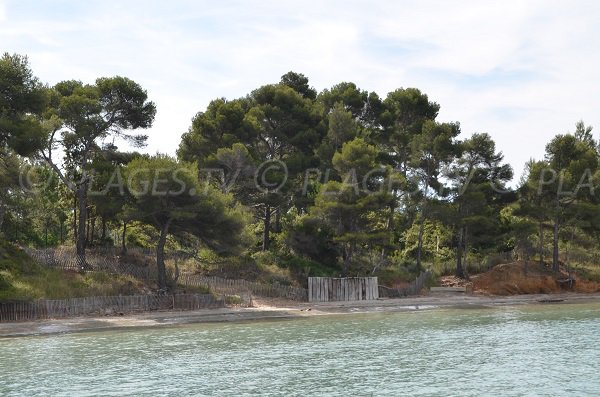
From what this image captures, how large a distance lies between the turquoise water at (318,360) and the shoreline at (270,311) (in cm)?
130

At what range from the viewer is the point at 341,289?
41.6m

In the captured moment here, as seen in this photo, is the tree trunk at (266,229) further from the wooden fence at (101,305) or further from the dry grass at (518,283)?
the dry grass at (518,283)

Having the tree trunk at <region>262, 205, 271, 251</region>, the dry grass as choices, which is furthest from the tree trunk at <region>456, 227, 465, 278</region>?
the tree trunk at <region>262, 205, 271, 251</region>

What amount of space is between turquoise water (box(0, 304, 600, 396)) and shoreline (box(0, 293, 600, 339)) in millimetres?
1303

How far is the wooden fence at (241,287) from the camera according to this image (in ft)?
131

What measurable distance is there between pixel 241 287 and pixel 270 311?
4.12m

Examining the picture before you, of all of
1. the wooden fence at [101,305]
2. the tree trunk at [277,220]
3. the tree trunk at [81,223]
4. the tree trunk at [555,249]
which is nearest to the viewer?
the wooden fence at [101,305]

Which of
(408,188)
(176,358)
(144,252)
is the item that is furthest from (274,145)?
(176,358)

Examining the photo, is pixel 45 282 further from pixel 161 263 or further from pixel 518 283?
pixel 518 283

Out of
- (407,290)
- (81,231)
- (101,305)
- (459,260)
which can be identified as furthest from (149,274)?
(459,260)

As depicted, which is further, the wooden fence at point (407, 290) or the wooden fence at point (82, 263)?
the wooden fence at point (407, 290)

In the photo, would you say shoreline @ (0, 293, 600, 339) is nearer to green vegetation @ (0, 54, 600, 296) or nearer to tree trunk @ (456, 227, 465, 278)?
green vegetation @ (0, 54, 600, 296)

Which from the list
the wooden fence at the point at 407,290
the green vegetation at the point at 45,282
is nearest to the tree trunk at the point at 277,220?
the wooden fence at the point at 407,290

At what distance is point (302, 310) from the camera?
37750mm
